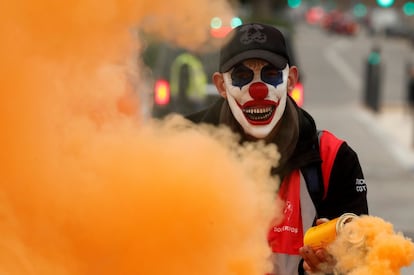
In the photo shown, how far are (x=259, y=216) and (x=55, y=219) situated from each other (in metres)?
0.67

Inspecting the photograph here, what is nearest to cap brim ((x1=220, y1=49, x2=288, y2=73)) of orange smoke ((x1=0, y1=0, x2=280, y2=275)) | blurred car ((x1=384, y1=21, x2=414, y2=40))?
orange smoke ((x1=0, y1=0, x2=280, y2=275))

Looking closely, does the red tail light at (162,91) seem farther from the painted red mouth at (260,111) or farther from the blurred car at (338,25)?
the blurred car at (338,25)

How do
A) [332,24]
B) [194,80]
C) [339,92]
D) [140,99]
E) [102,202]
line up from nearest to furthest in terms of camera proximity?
[102,202], [140,99], [194,80], [339,92], [332,24]

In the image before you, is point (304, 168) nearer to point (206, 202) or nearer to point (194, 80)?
point (206, 202)

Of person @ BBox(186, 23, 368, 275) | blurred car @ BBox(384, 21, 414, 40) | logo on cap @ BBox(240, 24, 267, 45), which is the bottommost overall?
person @ BBox(186, 23, 368, 275)

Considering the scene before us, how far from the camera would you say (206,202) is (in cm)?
331

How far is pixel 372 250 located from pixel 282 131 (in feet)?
2.11

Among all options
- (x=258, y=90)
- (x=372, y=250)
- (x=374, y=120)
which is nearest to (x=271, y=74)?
(x=258, y=90)

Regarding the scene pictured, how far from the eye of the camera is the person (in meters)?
3.44

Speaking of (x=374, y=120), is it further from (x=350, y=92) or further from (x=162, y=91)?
(x=162, y=91)

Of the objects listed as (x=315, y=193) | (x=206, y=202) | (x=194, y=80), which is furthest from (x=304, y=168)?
(x=194, y=80)

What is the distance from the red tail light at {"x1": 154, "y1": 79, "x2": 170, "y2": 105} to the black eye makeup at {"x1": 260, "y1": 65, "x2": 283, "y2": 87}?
839 centimetres

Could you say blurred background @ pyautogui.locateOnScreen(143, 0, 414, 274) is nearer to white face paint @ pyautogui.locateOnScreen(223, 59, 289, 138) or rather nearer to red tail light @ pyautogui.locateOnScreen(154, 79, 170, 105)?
red tail light @ pyautogui.locateOnScreen(154, 79, 170, 105)

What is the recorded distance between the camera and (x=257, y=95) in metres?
3.58
